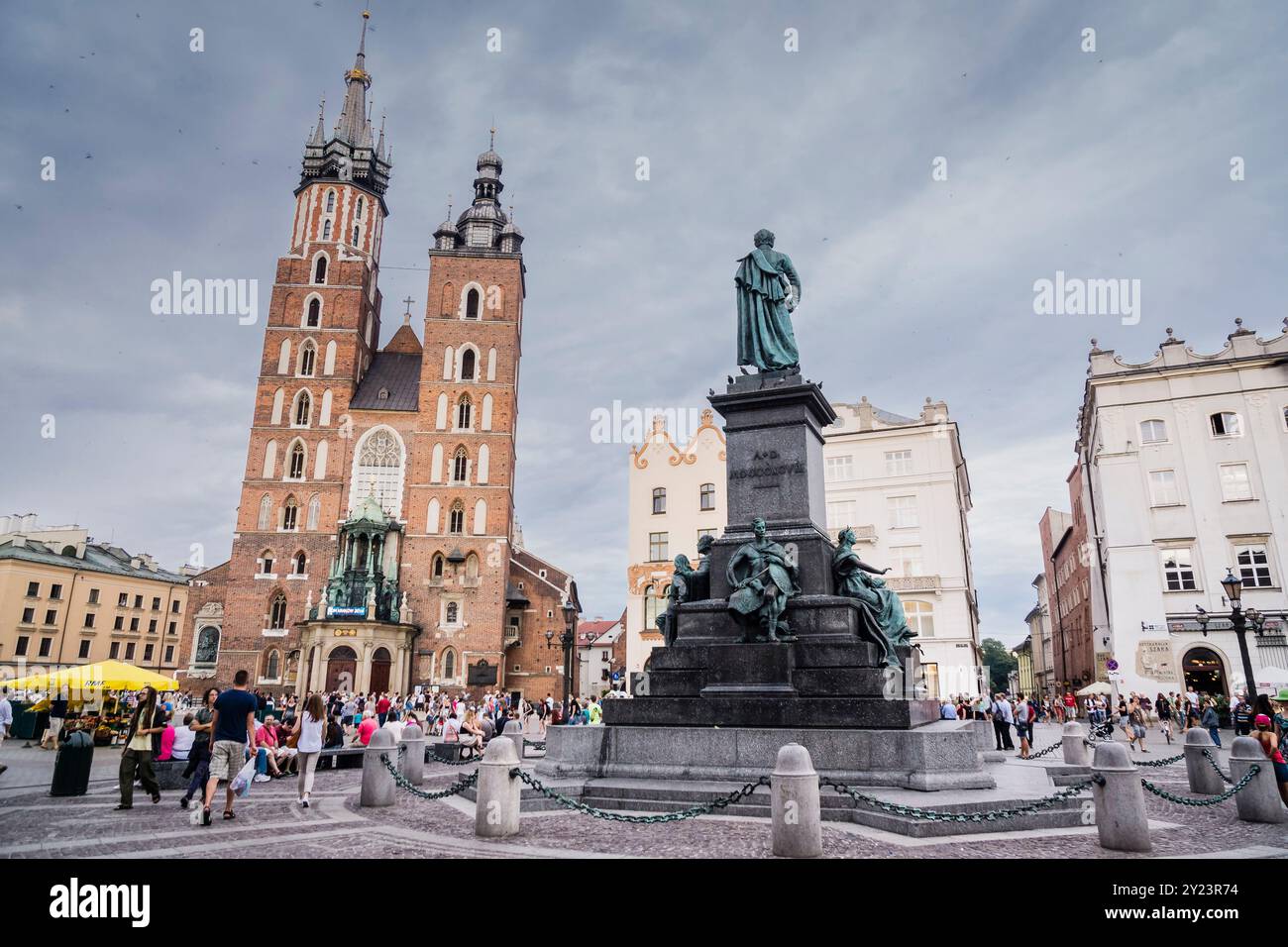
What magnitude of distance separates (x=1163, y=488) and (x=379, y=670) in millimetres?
38902

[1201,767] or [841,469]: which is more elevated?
[841,469]

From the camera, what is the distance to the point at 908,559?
3594 centimetres

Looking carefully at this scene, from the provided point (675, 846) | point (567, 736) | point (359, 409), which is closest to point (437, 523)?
point (359, 409)

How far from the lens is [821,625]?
943cm

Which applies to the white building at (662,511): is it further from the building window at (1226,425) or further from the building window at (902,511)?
the building window at (1226,425)

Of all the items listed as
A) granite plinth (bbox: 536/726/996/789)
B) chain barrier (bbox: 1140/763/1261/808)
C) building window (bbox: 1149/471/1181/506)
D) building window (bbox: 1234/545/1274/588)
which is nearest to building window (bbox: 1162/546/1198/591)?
building window (bbox: 1234/545/1274/588)

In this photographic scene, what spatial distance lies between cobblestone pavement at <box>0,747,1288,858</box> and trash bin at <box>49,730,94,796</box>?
1.62 m

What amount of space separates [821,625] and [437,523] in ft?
130

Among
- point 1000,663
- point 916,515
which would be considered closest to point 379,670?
point 916,515

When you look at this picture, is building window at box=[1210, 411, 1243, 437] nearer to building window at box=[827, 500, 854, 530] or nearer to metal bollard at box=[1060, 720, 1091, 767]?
building window at box=[827, 500, 854, 530]

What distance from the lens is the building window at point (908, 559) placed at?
117 feet

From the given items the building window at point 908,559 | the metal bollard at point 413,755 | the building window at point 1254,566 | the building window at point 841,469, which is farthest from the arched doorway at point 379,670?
the building window at point 1254,566

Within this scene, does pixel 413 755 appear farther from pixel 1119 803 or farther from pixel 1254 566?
pixel 1254 566
